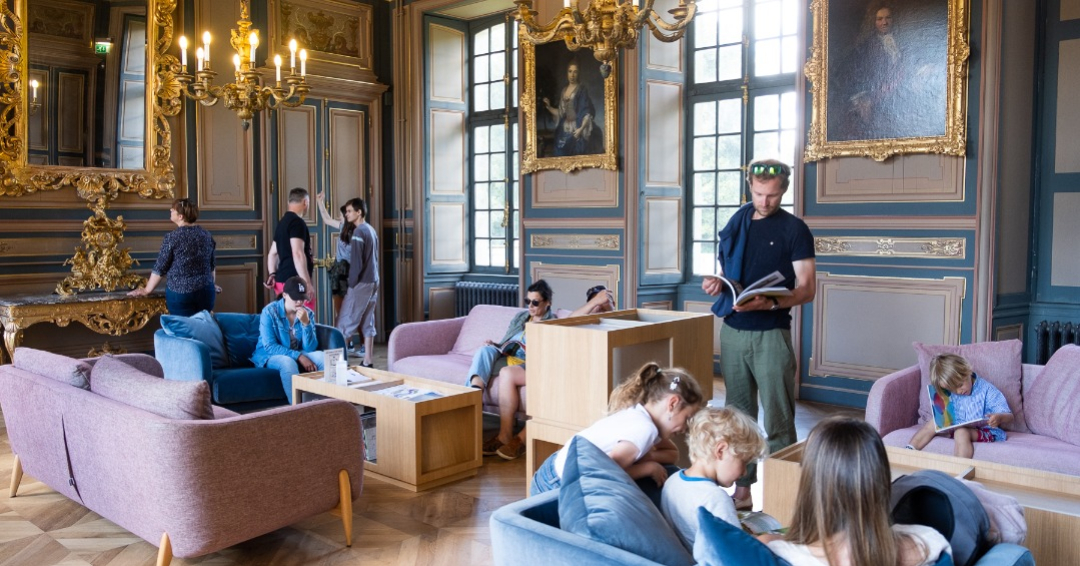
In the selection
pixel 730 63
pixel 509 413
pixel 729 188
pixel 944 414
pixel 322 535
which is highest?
pixel 730 63

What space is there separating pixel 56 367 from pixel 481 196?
6.09 m

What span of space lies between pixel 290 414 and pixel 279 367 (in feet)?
7.56

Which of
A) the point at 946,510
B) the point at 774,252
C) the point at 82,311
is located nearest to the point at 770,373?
the point at 774,252

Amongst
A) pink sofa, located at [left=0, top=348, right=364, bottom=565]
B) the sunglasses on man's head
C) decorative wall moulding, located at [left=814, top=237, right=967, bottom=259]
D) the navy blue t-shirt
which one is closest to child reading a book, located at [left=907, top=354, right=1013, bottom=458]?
the navy blue t-shirt

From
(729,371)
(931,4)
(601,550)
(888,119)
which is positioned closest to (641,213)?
(888,119)

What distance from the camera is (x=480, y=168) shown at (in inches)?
382

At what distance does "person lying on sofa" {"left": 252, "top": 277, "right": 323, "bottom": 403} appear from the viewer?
570 cm

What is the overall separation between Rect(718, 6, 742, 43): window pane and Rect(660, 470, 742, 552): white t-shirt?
5756 mm

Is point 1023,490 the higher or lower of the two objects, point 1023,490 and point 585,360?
the lower

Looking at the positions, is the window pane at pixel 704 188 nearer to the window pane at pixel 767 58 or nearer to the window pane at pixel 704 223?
the window pane at pixel 704 223

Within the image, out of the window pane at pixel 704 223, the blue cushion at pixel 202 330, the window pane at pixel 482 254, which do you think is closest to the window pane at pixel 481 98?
the window pane at pixel 482 254

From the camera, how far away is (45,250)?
7246 millimetres

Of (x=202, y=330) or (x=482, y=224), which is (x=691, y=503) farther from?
(x=482, y=224)

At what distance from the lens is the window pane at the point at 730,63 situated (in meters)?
7.41
